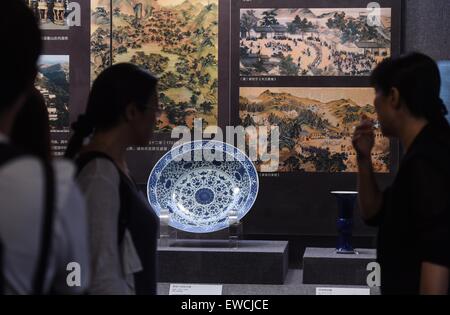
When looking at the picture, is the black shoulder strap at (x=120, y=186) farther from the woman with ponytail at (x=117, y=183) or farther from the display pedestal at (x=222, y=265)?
the display pedestal at (x=222, y=265)

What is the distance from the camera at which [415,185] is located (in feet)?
6.66

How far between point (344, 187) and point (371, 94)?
53cm

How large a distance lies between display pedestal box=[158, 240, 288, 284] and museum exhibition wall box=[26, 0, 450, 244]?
36cm

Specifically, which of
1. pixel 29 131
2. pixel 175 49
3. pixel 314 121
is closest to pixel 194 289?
pixel 314 121

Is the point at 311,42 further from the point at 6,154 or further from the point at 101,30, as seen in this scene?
the point at 6,154

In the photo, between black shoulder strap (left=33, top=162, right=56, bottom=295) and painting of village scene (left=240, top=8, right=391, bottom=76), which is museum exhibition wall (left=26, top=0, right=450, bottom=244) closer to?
Result: painting of village scene (left=240, top=8, right=391, bottom=76)

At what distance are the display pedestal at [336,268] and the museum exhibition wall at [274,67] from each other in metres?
0.36

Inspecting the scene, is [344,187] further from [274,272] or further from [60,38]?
[60,38]

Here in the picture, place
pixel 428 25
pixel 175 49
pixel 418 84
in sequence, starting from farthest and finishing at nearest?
pixel 175 49 → pixel 428 25 → pixel 418 84

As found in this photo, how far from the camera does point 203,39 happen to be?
4.59 meters

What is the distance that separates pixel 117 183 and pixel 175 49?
2749mm

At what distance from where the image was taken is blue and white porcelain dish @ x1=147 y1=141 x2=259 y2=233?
14.8 ft

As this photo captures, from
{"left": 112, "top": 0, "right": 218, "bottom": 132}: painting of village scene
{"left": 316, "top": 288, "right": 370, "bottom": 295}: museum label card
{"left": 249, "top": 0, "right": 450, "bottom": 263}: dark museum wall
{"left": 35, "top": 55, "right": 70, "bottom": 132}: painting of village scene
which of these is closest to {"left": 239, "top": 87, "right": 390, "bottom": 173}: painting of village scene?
{"left": 112, "top": 0, "right": 218, "bottom": 132}: painting of village scene
